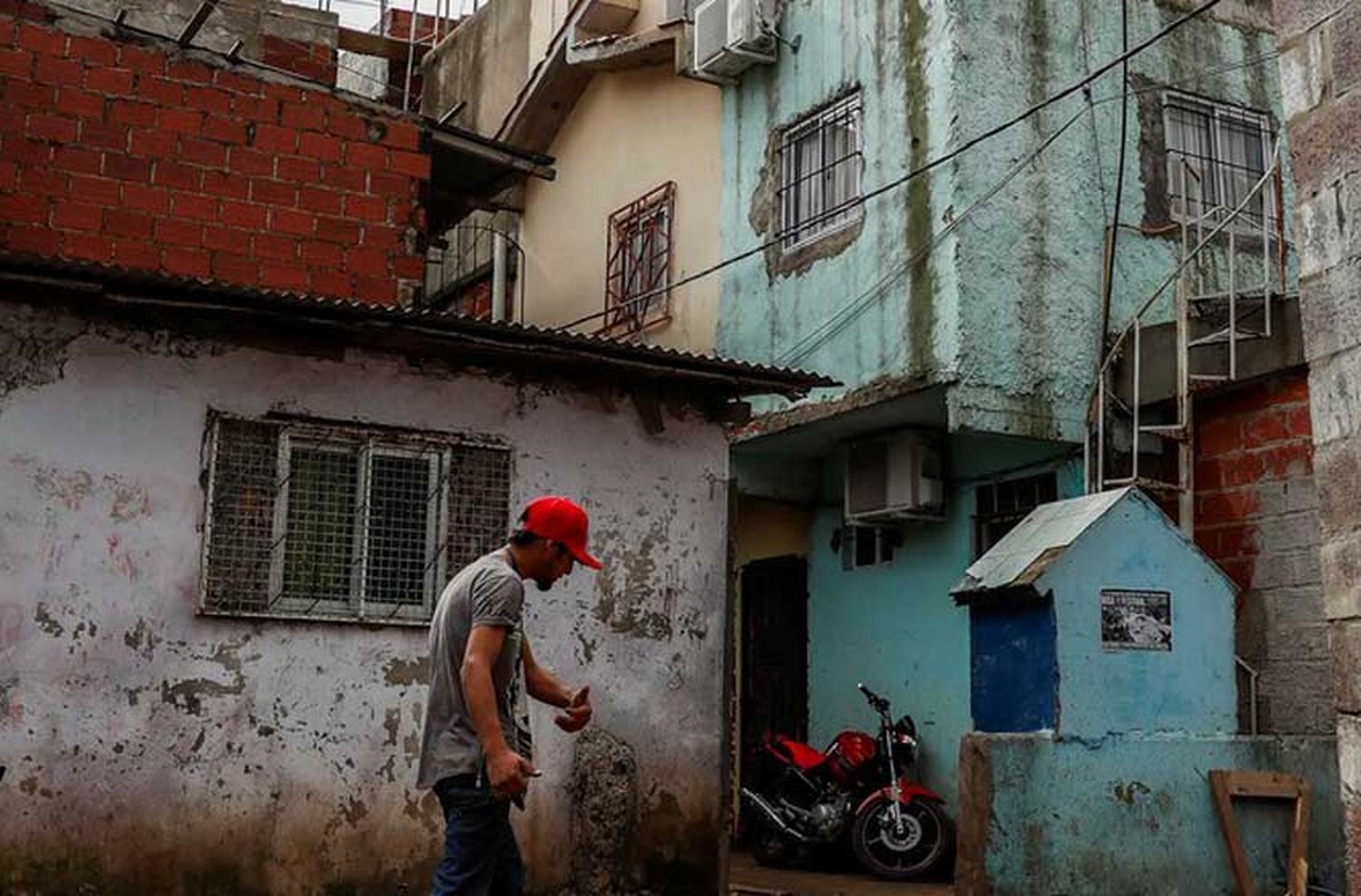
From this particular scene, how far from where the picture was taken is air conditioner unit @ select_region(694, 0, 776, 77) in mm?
13195

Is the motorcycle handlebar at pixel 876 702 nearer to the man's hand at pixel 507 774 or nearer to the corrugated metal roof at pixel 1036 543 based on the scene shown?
the corrugated metal roof at pixel 1036 543

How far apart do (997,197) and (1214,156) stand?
7.54 feet

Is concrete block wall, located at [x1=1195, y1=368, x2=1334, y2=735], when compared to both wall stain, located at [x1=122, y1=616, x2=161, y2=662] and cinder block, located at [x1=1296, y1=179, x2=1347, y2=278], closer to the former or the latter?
cinder block, located at [x1=1296, y1=179, x2=1347, y2=278]

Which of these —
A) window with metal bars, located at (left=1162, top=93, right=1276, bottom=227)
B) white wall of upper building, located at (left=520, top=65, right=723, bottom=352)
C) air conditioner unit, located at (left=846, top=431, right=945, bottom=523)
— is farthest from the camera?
white wall of upper building, located at (left=520, top=65, right=723, bottom=352)

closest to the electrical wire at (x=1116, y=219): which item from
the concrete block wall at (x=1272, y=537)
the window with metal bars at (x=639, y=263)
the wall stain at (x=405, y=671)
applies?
the concrete block wall at (x=1272, y=537)

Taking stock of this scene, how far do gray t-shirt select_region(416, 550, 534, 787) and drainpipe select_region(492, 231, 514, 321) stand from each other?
12306 millimetres

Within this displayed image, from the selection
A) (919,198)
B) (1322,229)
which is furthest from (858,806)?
(1322,229)

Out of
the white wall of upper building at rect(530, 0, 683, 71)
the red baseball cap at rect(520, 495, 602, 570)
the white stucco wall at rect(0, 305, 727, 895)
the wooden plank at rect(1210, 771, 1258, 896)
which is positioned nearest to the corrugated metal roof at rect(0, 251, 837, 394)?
the white stucco wall at rect(0, 305, 727, 895)

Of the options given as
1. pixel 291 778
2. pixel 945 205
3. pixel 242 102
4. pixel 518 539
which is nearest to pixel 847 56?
pixel 945 205

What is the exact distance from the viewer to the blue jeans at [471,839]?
5055 millimetres

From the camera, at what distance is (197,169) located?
34.3ft

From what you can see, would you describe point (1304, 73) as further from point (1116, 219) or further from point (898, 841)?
point (898, 841)

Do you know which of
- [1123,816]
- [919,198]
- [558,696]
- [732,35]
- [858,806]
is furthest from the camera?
[732,35]

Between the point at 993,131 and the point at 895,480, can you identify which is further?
the point at 895,480
